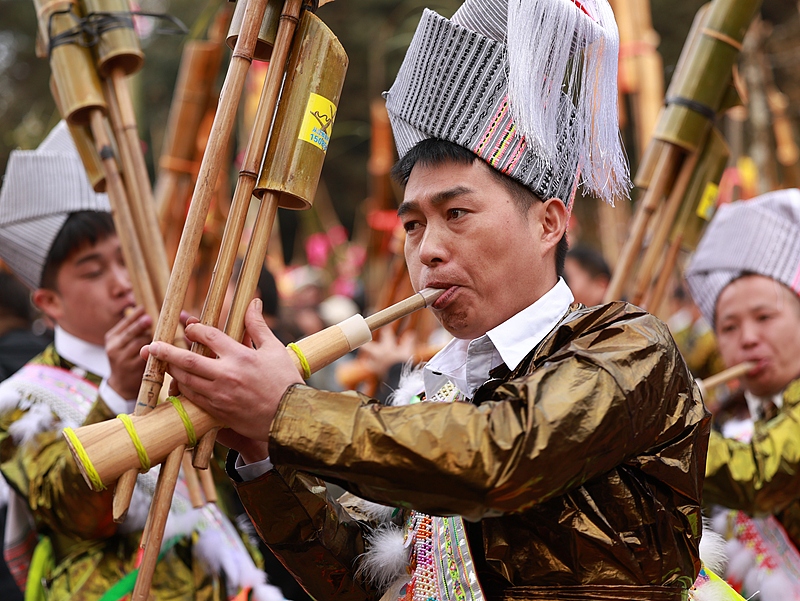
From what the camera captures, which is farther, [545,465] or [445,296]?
[445,296]

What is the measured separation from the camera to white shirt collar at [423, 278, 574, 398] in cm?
174

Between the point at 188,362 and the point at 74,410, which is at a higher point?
the point at 188,362

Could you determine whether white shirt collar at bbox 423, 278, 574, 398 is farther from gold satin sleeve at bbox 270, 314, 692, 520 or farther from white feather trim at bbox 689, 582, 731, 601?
white feather trim at bbox 689, 582, 731, 601

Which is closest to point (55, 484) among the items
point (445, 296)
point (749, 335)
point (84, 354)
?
point (84, 354)

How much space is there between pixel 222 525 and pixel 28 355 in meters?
1.88

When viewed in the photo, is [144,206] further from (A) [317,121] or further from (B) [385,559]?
(B) [385,559]

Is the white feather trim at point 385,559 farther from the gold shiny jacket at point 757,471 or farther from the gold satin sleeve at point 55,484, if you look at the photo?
the gold shiny jacket at point 757,471

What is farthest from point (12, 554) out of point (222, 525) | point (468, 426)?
point (468, 426)

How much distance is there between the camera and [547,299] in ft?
5.92

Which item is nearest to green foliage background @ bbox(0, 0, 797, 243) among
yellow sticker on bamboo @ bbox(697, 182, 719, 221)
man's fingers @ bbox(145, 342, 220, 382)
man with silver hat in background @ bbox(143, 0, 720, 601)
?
yellow sticker on bamboo @ bbox(697, 182, 719, 221)

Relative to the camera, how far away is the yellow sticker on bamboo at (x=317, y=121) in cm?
166

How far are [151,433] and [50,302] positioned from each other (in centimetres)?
199

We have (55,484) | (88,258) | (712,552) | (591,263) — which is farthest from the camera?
(591,263)

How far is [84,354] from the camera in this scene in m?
3.10
